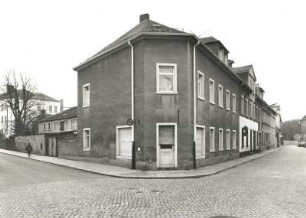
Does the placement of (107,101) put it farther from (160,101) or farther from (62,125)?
(62,125)

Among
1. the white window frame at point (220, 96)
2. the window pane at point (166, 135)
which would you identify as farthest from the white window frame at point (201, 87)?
the white window frame at point (220, 96)

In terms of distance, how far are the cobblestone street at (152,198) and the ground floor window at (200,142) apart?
19.6ft

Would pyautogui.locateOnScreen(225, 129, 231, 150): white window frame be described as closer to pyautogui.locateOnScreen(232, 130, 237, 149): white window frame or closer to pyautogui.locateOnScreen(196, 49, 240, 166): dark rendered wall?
pyautogui.locateOnScreen(196, 49, 240, 166): dark rendered wall

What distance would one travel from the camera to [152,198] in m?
10.3

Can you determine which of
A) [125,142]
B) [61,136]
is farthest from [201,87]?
[61,136]

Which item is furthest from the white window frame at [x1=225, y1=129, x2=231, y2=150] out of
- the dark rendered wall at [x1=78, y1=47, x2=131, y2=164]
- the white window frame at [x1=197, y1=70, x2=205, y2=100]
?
the dark rendered wall at [x1=78, y1=47, x2=131, y2=164]

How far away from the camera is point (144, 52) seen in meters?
19.3

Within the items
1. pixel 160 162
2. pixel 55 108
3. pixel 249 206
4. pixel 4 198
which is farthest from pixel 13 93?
pixel 249 206

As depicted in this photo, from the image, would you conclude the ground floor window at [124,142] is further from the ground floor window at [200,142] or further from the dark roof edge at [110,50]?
the dark roof edge at [110,50]

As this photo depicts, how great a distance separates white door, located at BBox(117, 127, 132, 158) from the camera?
20041 mm

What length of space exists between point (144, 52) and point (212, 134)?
8100 mm

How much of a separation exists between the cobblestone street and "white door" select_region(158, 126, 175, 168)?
15.2 ft

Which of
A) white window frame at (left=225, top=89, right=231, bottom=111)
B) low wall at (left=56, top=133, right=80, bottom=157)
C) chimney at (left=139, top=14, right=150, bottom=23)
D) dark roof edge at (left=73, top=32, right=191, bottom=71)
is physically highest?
chimney at (left=139, top=14, right=150, bottom=23)

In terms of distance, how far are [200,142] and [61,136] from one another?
14278 millimetres
